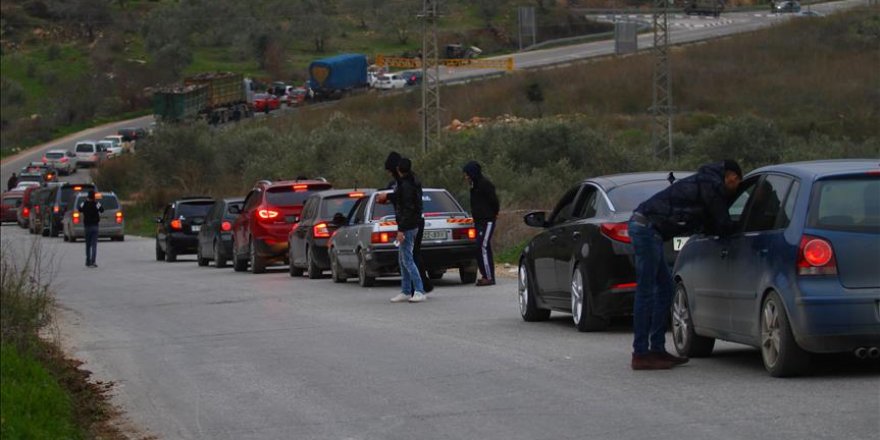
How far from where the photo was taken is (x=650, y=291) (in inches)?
484

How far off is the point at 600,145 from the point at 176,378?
40387 millimetres

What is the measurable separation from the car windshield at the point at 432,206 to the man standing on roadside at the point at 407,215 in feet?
12.0

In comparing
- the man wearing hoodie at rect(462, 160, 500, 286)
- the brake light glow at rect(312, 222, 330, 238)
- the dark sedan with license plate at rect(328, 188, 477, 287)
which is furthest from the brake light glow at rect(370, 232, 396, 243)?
the brake light glow at rect(312, 222, 330, 238)

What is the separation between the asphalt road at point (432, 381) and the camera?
9.73 meters

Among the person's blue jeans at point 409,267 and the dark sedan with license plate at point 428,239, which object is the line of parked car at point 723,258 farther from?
the person's blue jeans at point 409,267

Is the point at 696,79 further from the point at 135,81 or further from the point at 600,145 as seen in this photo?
the point at 135,81

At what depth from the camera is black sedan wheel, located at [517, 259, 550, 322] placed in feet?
55.5

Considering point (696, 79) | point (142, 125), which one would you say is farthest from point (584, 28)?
point (142, 125)

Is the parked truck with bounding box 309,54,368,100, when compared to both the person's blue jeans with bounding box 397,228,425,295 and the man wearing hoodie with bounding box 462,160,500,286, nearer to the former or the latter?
the man wearing hoodie with bounding box 462,160,500,286

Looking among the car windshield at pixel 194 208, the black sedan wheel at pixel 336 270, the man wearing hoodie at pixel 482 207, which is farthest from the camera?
the car windshield at pixel 194 208

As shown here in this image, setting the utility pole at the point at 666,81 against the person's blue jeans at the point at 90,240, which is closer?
the person's blue jeans at the point at 90,240

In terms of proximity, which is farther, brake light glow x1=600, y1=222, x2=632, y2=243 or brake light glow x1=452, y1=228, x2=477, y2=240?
brake light glow x1=452, y1=228, x2=477, y2=240

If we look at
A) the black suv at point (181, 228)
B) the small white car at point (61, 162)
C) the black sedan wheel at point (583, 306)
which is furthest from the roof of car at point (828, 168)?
the small white car at point (61, 162)

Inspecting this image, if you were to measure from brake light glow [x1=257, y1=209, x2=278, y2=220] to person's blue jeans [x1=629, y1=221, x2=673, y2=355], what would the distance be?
18.5m
